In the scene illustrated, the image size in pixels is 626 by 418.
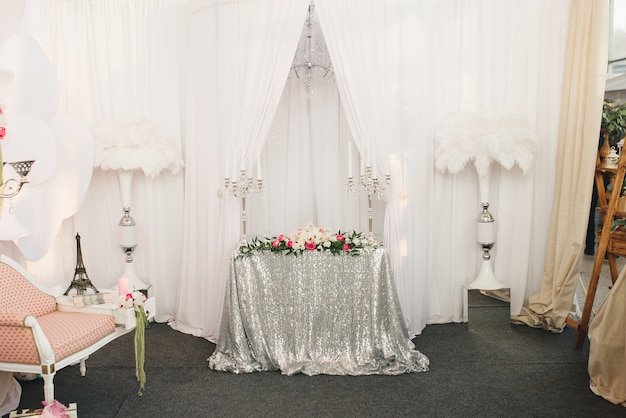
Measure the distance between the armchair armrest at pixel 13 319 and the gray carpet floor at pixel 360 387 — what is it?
0.68m

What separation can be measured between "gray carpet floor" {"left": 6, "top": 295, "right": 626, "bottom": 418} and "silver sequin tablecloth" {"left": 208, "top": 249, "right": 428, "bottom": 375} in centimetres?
19

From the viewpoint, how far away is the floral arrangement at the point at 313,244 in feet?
12.2

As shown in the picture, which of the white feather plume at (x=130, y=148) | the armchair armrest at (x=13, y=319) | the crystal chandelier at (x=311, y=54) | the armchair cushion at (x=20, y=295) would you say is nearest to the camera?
the armchair armrest at (x=13, y=319)

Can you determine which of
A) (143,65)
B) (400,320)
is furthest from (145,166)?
(400,320)

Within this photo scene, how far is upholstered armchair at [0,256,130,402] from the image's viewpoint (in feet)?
9.18

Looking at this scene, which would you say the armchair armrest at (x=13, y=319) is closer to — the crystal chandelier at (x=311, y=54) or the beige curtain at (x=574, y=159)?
the crystal chandelier at (x=311, y=54)

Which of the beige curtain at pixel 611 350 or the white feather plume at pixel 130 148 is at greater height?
the white feather plume at pixel 130 148

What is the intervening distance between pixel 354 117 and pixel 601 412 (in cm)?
227

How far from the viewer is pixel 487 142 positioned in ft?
13.5

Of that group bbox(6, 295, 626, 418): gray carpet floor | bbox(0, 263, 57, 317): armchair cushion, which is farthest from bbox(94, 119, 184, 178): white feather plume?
bbox(6, 295, 626, 418): gray carpet floor

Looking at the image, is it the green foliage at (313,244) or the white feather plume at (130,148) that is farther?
the white feather plume at (130,148)

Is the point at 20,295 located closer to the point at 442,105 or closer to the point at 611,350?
the point at 442,105

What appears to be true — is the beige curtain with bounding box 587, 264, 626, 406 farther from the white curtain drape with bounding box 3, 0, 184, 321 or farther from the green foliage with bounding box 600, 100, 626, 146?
the white curtain drape with bounding box 3, 0, 184, 321

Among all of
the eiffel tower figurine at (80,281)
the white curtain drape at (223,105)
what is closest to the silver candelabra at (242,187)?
the white curtain drape at (223,105)
